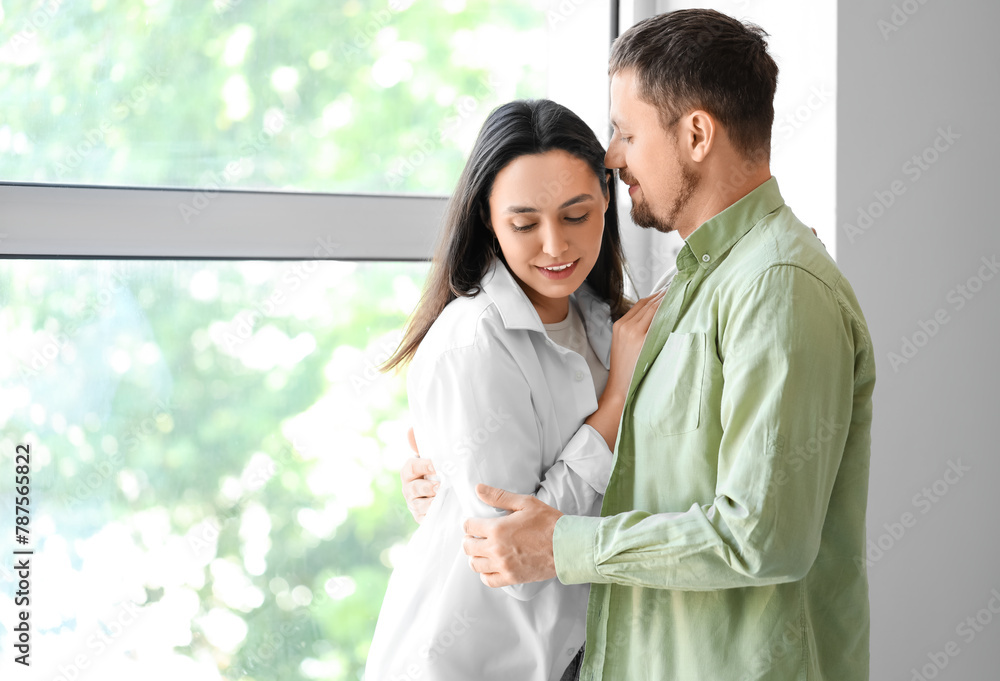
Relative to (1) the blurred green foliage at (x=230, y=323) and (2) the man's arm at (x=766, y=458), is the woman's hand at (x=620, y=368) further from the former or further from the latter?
(1) the blurred green foliage at (x=230, y=323)

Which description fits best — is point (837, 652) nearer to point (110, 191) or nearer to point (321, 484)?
point (321, 484)

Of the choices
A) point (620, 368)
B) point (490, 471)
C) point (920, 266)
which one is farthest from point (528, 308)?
point (920, 266)

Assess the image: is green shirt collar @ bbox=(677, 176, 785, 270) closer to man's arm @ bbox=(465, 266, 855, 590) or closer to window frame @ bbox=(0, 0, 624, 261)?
man's arm @ bbox=(465, 266, 855, 590)

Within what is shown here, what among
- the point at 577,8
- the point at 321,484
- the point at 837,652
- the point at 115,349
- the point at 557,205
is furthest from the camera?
the point at 577,8

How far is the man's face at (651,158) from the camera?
4.10ft

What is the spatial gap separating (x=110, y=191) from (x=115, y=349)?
340 millimetres

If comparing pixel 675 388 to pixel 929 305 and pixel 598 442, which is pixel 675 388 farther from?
pixel 929 305

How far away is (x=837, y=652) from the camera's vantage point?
1224 mm

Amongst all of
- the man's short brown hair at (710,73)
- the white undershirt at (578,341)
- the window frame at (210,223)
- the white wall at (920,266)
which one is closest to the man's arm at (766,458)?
the man's short brown hair at (710,73)

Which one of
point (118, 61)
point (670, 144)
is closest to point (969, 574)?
point (670, 144)

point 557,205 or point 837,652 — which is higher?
point 557,205

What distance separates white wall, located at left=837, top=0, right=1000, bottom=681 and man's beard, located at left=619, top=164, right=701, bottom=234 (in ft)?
1.89

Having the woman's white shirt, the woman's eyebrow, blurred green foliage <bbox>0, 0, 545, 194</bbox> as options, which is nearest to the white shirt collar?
the woman's white shirt

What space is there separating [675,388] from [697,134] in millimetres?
385
